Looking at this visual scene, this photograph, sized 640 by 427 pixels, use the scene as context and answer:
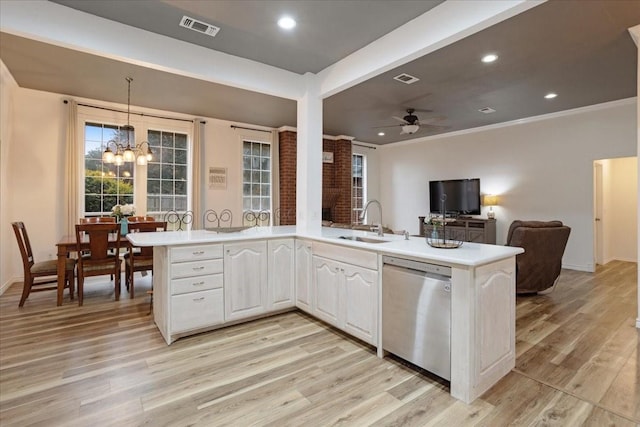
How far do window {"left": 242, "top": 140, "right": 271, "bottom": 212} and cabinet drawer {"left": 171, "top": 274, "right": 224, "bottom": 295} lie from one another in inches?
159

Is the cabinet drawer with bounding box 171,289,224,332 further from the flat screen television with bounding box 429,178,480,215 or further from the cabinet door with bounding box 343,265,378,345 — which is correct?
the flat screen television with bounding box 429,178,480,215

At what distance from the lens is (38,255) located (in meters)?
5.05

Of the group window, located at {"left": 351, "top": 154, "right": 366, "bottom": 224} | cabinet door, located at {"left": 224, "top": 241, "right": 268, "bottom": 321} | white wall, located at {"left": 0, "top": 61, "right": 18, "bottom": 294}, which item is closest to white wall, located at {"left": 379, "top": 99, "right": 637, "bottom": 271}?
window, located at {"left": 351, "top": 154, "right": 366, "bottom": 224}

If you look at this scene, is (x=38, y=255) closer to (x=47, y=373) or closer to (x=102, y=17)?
(x=47, y=373)

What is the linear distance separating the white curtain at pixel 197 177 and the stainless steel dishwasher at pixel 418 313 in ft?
15.5

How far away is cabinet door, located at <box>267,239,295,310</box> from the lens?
3414 mm

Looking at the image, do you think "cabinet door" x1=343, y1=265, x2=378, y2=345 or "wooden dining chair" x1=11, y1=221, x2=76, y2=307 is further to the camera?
"wooden dining chair" x1=11, y1=221, x2=76, y2=307

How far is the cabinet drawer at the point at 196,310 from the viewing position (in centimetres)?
288

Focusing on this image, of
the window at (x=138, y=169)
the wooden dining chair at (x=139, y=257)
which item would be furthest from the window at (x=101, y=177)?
the wooden dining chair at (x=139, y=257)

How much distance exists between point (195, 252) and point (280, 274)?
0.95 metres

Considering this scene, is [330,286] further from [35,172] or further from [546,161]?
[546,161]

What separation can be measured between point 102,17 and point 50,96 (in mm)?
3195

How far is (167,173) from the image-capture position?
6.13m

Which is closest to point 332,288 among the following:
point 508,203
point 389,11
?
point 389,11
